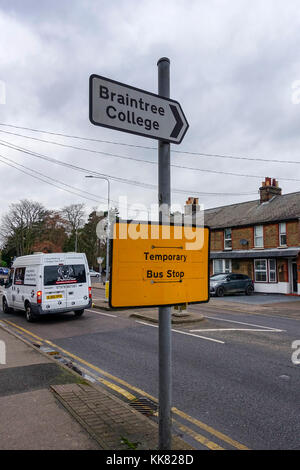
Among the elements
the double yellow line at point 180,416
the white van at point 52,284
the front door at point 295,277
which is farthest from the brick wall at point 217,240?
the double yellow line at point 180,416

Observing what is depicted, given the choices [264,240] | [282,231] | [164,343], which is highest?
[282,231]

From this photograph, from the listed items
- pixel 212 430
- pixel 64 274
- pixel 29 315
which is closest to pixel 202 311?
pixel 64 274

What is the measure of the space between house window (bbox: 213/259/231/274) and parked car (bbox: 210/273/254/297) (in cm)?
375

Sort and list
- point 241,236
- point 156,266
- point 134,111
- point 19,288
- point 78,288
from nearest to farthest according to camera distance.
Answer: point 134,111, point 156,266, point 78,288, point 19,288, point 241,236

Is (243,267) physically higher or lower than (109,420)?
higher

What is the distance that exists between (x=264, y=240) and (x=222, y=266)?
15.2 ft

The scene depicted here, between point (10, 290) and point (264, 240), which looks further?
point (264, 240)

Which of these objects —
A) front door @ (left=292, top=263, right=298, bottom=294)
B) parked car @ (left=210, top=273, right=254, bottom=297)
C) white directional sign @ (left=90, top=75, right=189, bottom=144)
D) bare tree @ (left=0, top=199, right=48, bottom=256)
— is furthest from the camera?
bare tree @ (left=0, top=199, right=48, bottom=256)

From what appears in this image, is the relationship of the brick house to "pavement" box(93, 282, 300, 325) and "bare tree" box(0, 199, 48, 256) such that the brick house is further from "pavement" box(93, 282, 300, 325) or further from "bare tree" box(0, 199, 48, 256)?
"bare tree" box(0, 199, 48, 256)

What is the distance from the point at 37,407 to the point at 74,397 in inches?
20.6

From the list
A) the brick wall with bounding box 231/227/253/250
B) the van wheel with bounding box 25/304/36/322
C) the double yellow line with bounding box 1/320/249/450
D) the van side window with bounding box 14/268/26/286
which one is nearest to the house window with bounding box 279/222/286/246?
the brick wall with bounding box 231/227/253/250

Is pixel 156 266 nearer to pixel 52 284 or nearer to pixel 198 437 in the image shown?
pixel 198 437

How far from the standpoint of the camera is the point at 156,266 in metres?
3.14

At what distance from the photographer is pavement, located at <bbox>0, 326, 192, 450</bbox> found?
3.63 metres
